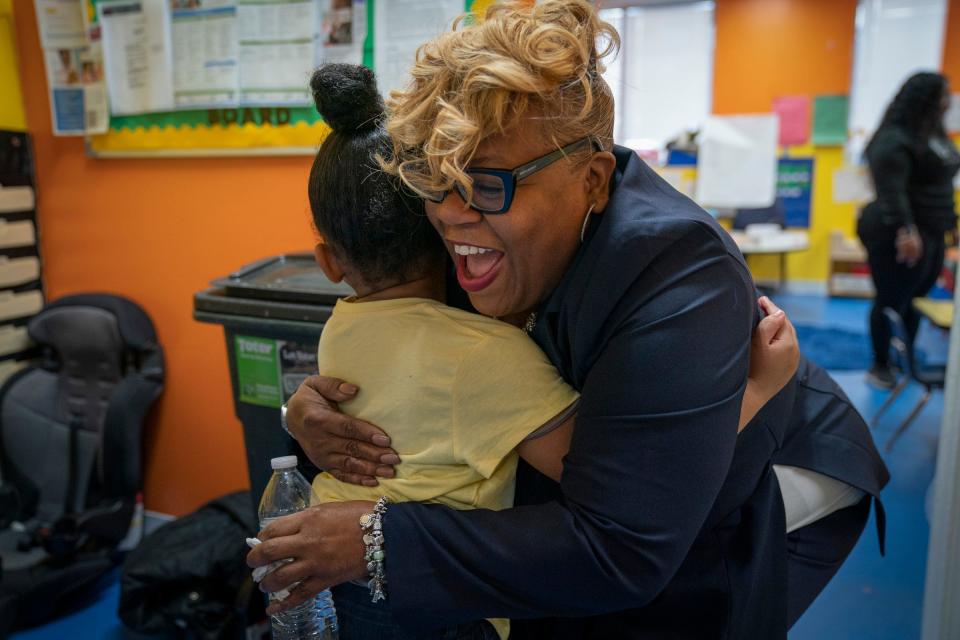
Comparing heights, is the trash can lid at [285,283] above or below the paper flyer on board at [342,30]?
below

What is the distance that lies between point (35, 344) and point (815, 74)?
7722mm

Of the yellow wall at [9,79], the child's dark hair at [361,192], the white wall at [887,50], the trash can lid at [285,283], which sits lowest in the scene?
the trash can lid at [285,283]

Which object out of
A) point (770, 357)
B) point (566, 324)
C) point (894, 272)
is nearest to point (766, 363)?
point (770, 357)

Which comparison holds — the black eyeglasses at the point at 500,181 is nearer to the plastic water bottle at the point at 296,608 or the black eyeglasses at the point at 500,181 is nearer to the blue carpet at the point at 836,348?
the plastic water bottle at the point at 296,608

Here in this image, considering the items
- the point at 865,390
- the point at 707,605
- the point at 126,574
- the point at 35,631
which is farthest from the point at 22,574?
the point at 865,390

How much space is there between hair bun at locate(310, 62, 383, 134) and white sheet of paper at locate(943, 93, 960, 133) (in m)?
8.34

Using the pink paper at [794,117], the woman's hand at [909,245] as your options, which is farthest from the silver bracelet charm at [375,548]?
the pink paper at [794,117]

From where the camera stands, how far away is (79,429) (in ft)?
9.71

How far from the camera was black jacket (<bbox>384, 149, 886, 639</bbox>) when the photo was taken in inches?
34.6

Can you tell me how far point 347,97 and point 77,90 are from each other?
7.41 ft

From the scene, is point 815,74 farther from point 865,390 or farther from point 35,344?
point 35,344

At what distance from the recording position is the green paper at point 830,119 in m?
7.80

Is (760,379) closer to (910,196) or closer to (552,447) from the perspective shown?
(552,447)

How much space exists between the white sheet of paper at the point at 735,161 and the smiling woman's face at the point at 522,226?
5953 mm
